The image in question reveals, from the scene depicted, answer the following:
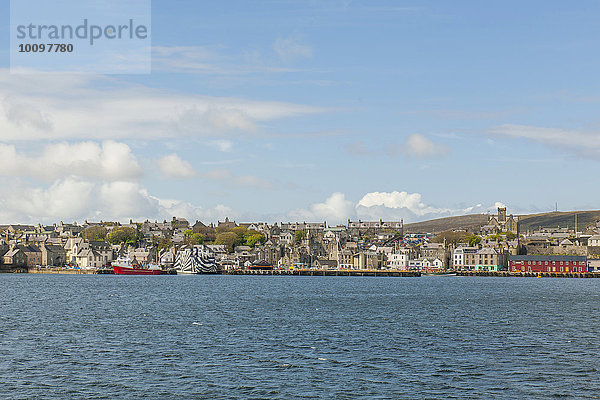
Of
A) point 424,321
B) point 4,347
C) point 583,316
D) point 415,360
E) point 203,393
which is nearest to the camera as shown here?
point 203,393

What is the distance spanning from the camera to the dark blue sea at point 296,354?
3150 centimetres

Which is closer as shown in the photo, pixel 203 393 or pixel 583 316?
pixel 203 393

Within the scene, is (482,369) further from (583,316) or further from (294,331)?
(583,316)

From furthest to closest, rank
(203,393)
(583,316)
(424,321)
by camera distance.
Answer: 1. (583,316)
2. (424,321)
3. (203,393)

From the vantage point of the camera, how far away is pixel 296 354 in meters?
40.9

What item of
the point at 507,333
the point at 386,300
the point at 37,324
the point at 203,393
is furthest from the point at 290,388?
the point at 386,300

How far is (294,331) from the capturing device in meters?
51.9

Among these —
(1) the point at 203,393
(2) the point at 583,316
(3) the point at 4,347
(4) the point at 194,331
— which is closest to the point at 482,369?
(1) the point at 203,393

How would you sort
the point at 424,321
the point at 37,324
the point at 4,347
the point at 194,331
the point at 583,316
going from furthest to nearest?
the point at 583,316 → the point at 424,321 → the point at 37,324 → the point at 194,331 → the point at 4,347

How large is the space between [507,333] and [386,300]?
37834 mm

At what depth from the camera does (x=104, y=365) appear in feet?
120

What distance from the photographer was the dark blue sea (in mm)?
31500

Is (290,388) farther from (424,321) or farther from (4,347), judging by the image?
(424,321)

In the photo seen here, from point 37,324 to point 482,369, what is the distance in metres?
34.6
